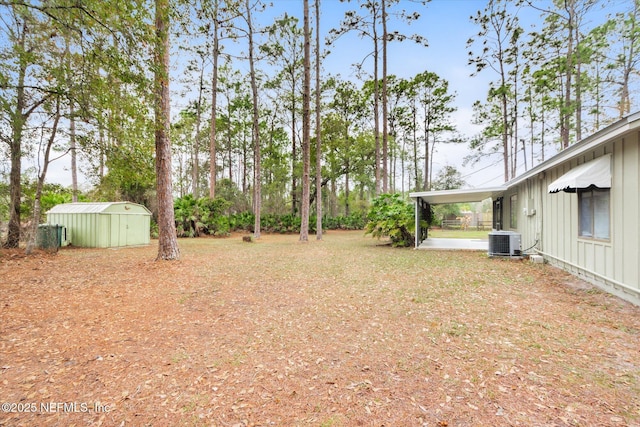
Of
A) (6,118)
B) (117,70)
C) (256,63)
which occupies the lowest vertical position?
(6,118)

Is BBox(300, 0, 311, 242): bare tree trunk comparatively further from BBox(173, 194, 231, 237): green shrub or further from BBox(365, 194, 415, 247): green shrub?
BBox(173, 194, 231, 237): green shrub

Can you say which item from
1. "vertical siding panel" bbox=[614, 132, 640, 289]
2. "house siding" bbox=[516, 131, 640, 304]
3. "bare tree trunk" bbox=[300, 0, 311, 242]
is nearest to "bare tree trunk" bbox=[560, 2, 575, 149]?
"house siding" bbox=[516, 131, 640, 304]

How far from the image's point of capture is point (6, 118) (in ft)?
19.7

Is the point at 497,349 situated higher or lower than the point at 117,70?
lower

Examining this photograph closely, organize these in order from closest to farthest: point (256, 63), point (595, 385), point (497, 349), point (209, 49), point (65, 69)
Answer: point (595, 385), point (497, 349), point (65, 69), point (256, 63), point (209, 49)

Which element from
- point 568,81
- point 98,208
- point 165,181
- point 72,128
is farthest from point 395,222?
point 98,208

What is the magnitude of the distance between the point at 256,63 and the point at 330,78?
7158 millimetres

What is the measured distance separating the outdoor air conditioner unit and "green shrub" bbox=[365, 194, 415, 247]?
3.23 metres

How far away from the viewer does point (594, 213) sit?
16.8 feet

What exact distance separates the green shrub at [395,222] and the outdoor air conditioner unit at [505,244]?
10.6 ft

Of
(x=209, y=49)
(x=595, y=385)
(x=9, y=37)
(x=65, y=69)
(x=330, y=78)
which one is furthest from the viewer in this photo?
(x=330, y=78)

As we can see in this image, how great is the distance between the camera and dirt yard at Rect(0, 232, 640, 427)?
208 cm

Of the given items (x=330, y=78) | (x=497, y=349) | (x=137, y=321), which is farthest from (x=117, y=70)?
(x=330, y=78)

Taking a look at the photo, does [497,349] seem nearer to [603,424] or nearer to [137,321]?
[603,424]
